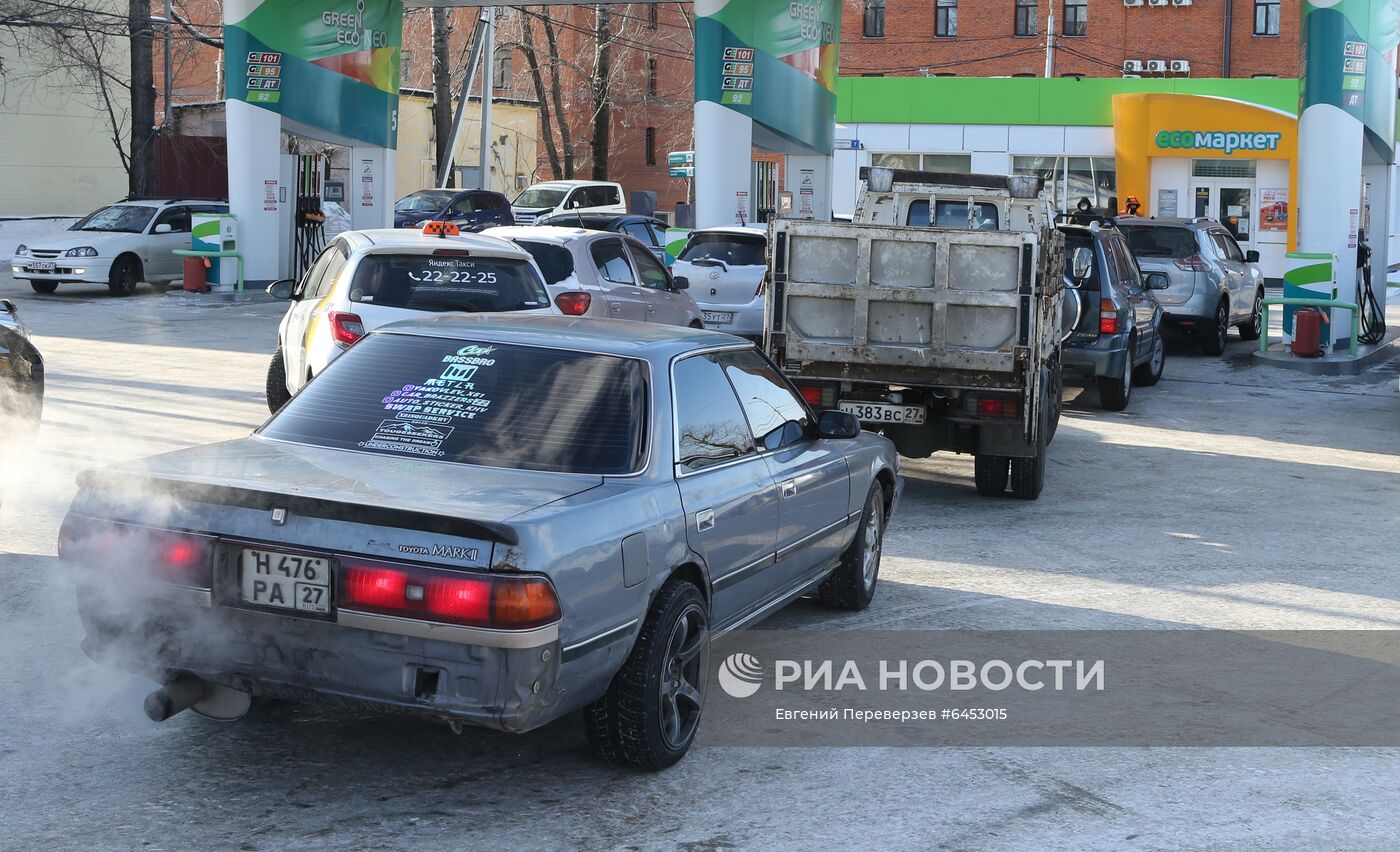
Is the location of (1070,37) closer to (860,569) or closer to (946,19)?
(946,19)

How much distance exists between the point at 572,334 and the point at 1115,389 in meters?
10.8

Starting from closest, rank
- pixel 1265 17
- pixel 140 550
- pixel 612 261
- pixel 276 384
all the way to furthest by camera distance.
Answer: pixel 140 550
pixel 276 384
pixel 612 261
pixel 1265 17

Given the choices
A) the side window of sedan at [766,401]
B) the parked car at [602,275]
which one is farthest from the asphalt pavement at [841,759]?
the parked car at [602,275]

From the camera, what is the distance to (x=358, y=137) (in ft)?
94.3

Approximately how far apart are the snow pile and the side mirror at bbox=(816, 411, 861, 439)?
102 ft

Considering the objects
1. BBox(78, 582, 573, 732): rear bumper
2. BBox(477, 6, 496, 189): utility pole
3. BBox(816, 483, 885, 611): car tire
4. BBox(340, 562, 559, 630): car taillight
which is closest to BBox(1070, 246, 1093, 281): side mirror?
BBox(816, 483, 885, 611): car tire

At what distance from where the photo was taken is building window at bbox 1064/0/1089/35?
55312 mm

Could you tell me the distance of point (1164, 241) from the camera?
826 inches

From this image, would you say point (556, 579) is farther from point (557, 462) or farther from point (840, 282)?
point (840, 282)

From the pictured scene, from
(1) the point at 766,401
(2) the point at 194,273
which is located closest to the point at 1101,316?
(1) the point at 766,401

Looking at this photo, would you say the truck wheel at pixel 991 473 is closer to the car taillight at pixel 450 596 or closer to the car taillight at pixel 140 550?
the car taillight at pixel 450 596

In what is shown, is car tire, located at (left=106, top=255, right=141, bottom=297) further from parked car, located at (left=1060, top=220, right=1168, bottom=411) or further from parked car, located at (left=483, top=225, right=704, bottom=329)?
parked car, located at (left=1060, top=220, right=1168, bottom=411)

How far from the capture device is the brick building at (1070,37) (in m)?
52.8

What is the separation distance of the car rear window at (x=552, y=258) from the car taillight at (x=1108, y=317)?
5038 millimetres
